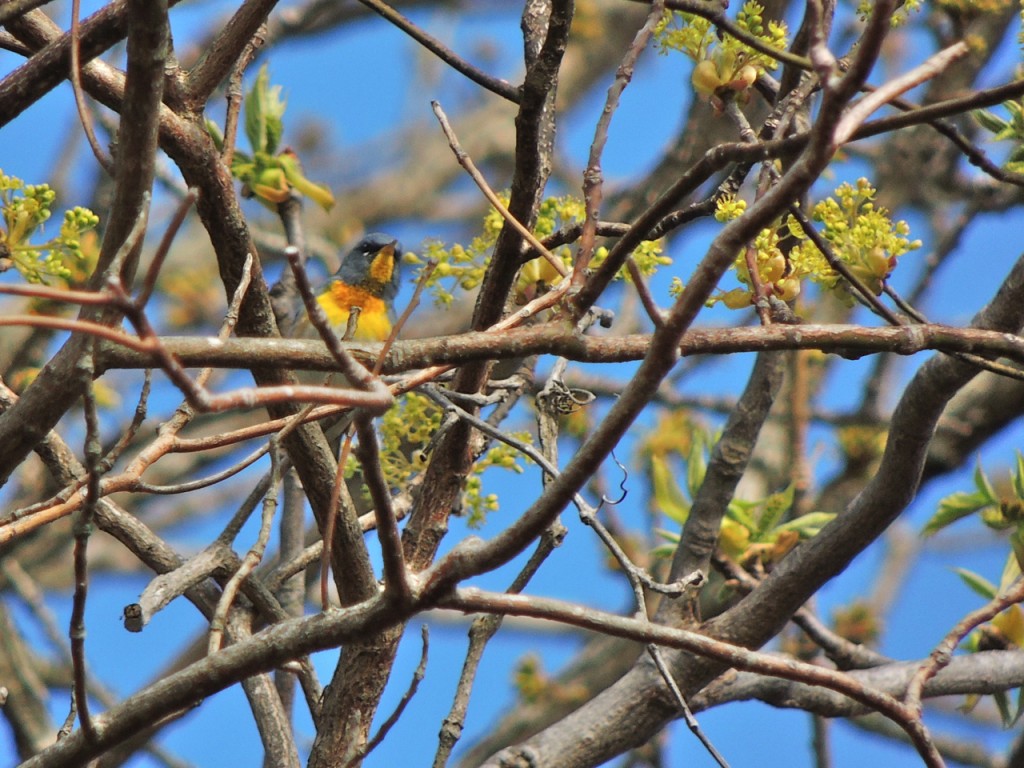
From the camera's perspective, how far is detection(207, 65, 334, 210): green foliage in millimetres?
4293

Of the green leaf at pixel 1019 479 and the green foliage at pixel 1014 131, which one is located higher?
the green foliage at pixel 1014 131

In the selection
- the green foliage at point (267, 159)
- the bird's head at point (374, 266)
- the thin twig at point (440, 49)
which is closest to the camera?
the thin twig at point (440, 49)

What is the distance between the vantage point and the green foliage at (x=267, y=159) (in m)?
4.29

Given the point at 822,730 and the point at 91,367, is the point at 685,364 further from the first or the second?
the point at 91,367

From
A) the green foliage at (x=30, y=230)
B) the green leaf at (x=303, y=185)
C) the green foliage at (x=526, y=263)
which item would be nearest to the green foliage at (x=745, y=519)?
the green foliage at (x=526, y=263)

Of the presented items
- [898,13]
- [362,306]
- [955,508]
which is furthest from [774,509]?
[362,306]

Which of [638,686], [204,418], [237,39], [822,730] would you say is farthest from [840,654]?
[204,418]

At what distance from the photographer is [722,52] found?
8.09 ft

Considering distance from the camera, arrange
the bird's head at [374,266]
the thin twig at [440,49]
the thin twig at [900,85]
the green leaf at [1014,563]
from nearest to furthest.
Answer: the thin twig at [900,85]
the thin twig at [440,49]
the green leaf at [1014,563]
the bird's head at [374,266]

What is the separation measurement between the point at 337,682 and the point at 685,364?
402 centimetres

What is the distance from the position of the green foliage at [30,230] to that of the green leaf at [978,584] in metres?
2.89

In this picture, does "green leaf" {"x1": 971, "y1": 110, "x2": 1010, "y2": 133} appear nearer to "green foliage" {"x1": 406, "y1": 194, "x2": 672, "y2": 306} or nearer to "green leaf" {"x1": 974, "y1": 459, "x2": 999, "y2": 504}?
"green foliage" {"x1": 406, "y1": 194, "x2": 672, "y2": 306}

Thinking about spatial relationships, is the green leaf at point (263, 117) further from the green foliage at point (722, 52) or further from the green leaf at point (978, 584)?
the green leaf at point (978, 584)

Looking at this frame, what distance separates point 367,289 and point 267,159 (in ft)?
4.85
